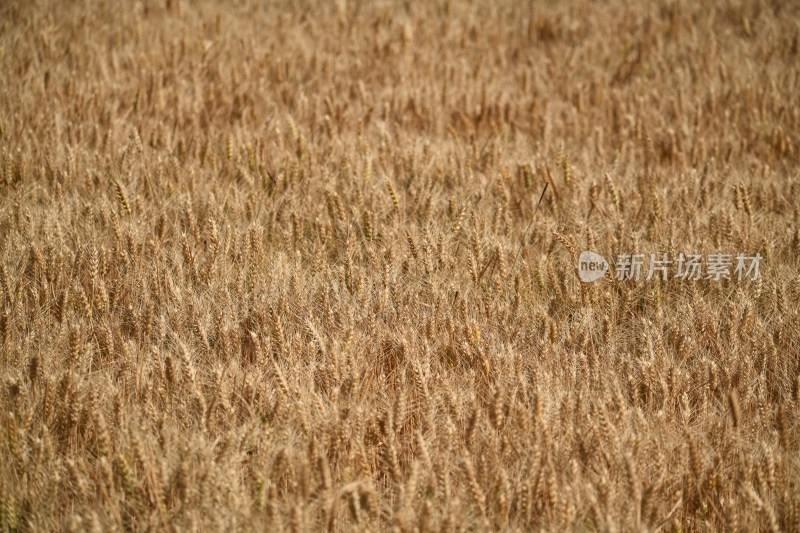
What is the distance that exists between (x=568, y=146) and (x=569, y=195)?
67cm

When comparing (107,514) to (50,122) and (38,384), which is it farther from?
(50,122)

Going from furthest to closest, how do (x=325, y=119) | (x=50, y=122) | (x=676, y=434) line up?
(x=325, y=119), (x=50, y=122), (x=676, y=434)

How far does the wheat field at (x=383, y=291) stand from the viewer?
175cm

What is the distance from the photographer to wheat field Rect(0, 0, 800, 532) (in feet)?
5.73

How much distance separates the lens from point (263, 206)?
9.79 feet

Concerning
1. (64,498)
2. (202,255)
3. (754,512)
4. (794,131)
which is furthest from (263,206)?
(794,131)
